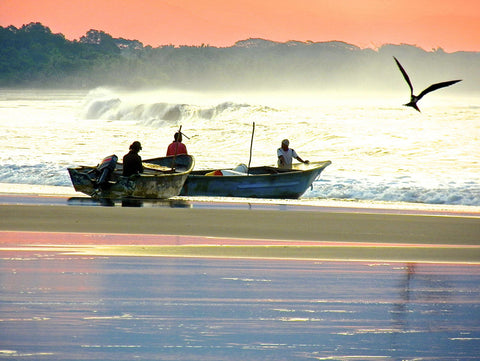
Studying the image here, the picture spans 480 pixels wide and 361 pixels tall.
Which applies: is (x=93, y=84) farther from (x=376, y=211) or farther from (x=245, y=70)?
(x=376, y=211)

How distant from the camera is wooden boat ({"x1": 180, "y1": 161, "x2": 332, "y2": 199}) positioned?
2136 centimetres

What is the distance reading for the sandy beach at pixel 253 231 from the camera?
461 inches

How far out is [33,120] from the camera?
69.2 meters

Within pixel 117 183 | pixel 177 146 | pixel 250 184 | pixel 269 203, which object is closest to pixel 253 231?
pixel 269 203

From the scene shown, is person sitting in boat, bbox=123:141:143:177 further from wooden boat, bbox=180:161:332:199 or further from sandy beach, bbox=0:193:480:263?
sandy beach, bbox=0:193:480:263

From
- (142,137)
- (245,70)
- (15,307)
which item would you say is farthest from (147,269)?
(245,70)

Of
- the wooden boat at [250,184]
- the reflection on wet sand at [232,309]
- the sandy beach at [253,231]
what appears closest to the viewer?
the reflection on wet sand at [232,309]

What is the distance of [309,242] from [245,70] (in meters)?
163

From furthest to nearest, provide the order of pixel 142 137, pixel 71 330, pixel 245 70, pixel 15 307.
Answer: pixel 245 70 < pixel 142 137 < pixel 15 307 < pixel 71 330

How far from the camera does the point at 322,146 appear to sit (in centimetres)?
4534

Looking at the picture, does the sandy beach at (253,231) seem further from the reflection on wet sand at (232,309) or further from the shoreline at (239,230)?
the reflection on wet sand at (232,309)

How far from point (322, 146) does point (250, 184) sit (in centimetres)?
2419

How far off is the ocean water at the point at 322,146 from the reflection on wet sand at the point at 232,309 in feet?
43.7

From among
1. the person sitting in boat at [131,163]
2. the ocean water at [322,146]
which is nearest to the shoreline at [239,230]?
the person sitting in boat at [131,163]
